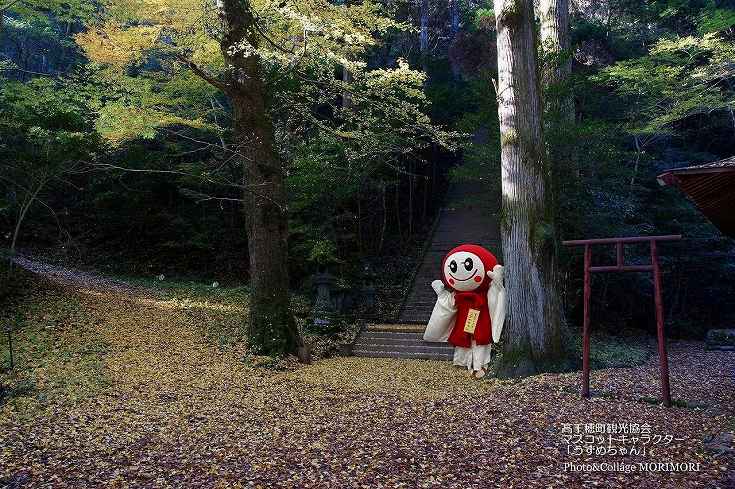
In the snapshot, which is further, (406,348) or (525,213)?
(406,348)

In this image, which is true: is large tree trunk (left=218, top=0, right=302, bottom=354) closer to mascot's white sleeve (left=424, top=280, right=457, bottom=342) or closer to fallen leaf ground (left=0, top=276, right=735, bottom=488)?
fallen leaf ground (left=0, top=276, right=735, bottom=488)

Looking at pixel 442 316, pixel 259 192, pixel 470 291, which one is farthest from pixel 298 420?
pixel 259 192

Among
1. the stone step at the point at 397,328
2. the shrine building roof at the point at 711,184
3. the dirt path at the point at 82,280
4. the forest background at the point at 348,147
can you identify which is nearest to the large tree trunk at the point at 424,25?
the forest background at the point at 348,147

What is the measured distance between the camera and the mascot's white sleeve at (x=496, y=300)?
6820 millimetres

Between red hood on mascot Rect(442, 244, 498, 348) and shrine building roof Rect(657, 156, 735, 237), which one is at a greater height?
shrine building roof Rect(657, 156, 735, 237)

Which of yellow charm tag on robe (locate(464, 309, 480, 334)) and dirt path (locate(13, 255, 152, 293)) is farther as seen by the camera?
→ dirt path (locate(13, 255, 152, 293))

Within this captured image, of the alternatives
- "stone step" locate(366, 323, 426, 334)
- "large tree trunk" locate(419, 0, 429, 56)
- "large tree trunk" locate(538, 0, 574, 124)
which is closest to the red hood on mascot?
"stone step" locate(366, 323, 426, 334)

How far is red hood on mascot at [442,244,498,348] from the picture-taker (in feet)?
22.4

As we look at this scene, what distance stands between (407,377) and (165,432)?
3955 millimetres

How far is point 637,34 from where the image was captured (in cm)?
1803

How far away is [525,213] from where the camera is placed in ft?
21.7

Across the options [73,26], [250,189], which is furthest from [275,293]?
[73,26]

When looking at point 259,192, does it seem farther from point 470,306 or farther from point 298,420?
point 298,420

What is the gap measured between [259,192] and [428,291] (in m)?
7.59
